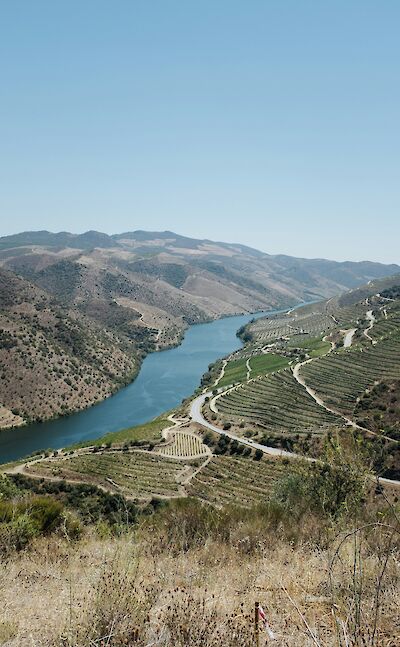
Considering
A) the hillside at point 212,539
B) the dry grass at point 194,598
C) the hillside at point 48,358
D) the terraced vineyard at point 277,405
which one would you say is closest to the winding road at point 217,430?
the hillside at point 212,539

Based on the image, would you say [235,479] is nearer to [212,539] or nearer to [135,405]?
[212,539]

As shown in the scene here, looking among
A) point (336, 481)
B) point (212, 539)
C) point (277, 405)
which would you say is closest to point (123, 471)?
point (277, 405)

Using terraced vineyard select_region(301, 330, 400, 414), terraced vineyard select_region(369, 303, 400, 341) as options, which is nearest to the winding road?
terraced vineyard select_region(301, 330, 400, 414)

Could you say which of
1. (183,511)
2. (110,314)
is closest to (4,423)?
(183,511)

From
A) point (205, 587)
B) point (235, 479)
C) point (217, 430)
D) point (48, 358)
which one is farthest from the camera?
point (48, 358)

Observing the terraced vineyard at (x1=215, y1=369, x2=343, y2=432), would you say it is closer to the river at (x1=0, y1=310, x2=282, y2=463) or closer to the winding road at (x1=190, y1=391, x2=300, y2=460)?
the winding road at (x1=190, y1=391, x2=300, y2=460)

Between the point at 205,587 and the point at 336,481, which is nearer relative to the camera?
the point at 205,587

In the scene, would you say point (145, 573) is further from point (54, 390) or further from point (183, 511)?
point (54, 390)

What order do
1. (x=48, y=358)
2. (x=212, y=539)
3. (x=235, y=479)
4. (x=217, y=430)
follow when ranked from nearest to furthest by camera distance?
(x=212, y=539) < (x=235, y=479) < (x=217, y=430) < (x=48, y=358)
